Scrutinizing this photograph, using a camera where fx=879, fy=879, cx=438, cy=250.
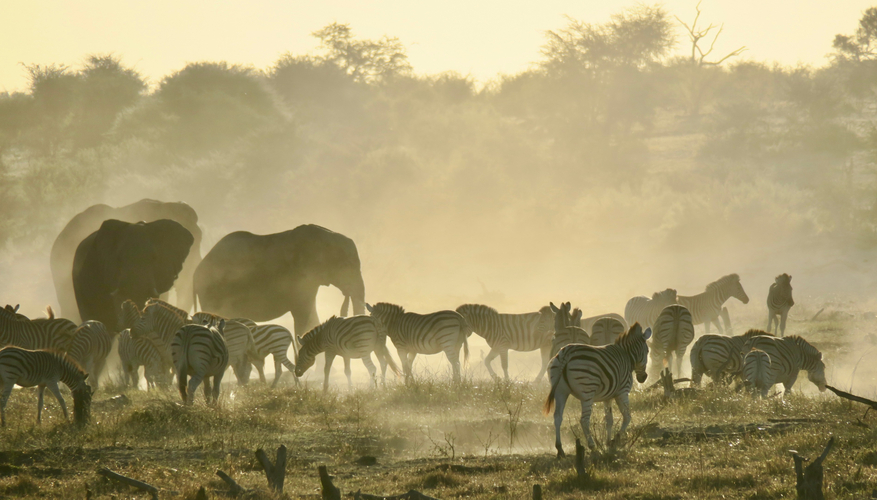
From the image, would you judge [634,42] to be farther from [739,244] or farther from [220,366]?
[220,366]

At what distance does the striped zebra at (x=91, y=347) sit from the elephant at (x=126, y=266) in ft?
8.38

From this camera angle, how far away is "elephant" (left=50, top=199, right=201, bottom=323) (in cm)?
2444

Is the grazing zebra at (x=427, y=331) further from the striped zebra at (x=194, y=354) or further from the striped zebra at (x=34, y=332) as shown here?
the striped zebra at (x=34, y=332)

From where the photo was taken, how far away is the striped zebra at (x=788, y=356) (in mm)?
12766

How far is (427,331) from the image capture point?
14570mm

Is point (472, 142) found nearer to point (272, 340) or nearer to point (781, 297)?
point (781, 297)

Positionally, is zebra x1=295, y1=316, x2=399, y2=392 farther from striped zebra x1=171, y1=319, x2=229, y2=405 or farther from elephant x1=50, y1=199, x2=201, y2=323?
elephant x1=50, y1=199, x2=201, y2=323

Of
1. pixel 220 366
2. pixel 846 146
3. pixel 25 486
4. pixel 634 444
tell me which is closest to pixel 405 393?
pixel 220 366

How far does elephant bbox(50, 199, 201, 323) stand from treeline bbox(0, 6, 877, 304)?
1910cm

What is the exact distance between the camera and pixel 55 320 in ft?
47.7

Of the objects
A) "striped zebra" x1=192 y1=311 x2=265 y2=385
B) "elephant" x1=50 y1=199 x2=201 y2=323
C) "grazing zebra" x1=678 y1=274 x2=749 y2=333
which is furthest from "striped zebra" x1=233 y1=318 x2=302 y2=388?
"grazing zebra" x1=678 y1=274 x2=749 y2=333

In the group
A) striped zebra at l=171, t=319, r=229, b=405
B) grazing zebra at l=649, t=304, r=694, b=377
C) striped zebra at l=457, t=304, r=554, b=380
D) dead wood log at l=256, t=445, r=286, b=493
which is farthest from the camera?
striped zebra at l=457, t=304, r=554, b=380

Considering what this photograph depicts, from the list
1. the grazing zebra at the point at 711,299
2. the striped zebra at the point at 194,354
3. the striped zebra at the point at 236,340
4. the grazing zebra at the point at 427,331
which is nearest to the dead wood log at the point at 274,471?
the striped zebra at the point at 194,354

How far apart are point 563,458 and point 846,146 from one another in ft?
149
